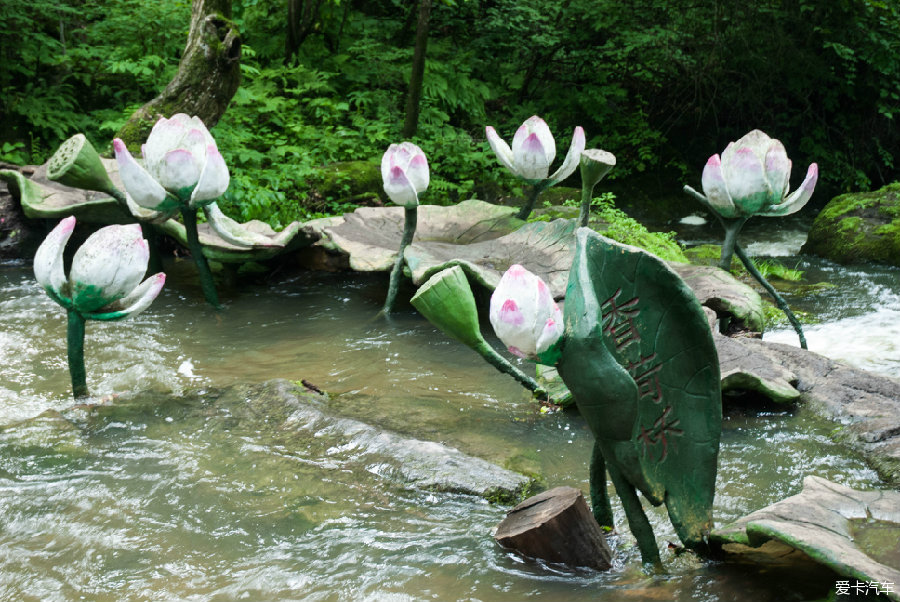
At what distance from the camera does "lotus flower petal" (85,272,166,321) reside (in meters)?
2.71

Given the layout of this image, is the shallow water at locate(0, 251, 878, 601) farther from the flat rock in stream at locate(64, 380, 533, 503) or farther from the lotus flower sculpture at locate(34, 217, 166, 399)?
the lotus flower sculpture at locate(34, 217, 166, 399)

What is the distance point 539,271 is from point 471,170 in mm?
3929

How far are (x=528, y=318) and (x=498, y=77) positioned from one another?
366 inches

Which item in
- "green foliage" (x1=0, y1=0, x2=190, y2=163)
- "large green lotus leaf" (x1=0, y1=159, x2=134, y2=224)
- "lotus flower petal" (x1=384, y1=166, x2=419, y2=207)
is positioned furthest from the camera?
"green foliage" (x1=0, y1=0, x2=190, y2=163)

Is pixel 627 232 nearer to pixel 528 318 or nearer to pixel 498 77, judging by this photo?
pixel 528 318

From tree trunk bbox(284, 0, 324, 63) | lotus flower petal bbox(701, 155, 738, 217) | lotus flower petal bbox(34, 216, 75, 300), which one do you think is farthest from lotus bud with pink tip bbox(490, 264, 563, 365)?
tree trunk bbox(284, 0, 324, 63)

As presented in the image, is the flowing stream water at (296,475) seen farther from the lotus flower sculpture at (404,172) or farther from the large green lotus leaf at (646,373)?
the lotus flower sculpture at (404,172)

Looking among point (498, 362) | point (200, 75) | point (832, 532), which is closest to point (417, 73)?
point (200, 75)

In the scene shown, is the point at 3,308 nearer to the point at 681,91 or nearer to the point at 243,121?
the point at 243,121

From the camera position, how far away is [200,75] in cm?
568

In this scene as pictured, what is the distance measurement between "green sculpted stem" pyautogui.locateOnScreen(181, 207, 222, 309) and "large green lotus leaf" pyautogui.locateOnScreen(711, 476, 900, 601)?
119 inches

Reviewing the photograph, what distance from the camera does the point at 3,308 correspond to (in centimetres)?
427

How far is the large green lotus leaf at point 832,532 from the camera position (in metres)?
1.50

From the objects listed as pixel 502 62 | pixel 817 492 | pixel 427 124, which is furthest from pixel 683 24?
pixel 817 492
